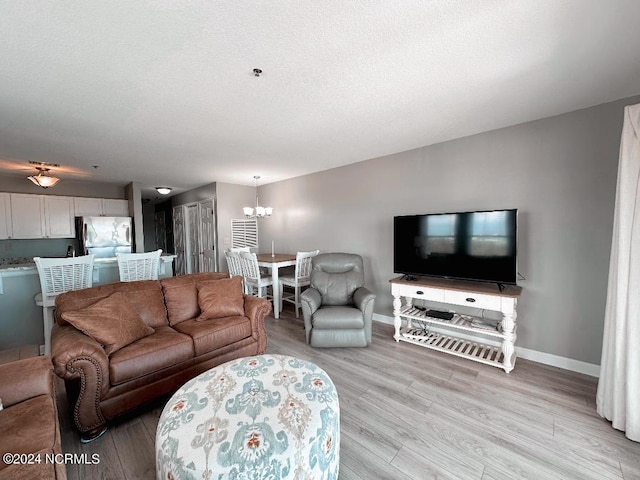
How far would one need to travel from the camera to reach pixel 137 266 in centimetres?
330

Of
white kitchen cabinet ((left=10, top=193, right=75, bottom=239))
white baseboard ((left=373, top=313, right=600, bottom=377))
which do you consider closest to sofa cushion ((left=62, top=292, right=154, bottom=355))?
white baseboard ((left=373, top=313, right=600, bottom=377))

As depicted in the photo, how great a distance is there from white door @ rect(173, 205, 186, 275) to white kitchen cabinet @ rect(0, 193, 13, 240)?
282cm

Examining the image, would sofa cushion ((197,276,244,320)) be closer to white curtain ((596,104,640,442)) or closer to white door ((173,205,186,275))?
white curtain ((596,104,640,442))

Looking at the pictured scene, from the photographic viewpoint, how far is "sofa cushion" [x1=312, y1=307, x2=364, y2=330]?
2910mm

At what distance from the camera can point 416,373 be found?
246 cm

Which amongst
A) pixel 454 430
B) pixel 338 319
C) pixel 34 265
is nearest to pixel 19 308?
pixel 34 265

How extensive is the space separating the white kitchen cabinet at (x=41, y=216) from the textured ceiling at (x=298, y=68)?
7.45 ft

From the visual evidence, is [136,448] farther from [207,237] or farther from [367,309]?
[207,237]

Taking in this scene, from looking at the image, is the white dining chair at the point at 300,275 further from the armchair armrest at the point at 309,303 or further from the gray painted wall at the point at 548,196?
the gray painted wall at the point at 548,196

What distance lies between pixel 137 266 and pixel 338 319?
2648 millimetres

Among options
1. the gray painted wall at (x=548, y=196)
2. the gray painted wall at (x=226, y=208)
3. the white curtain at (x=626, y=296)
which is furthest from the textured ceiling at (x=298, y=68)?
the gray painted wall at (x=226, y=208)

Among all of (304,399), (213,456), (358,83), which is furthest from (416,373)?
(358,83)

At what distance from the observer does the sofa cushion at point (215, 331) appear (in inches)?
87.7

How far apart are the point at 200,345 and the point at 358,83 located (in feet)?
8.05
